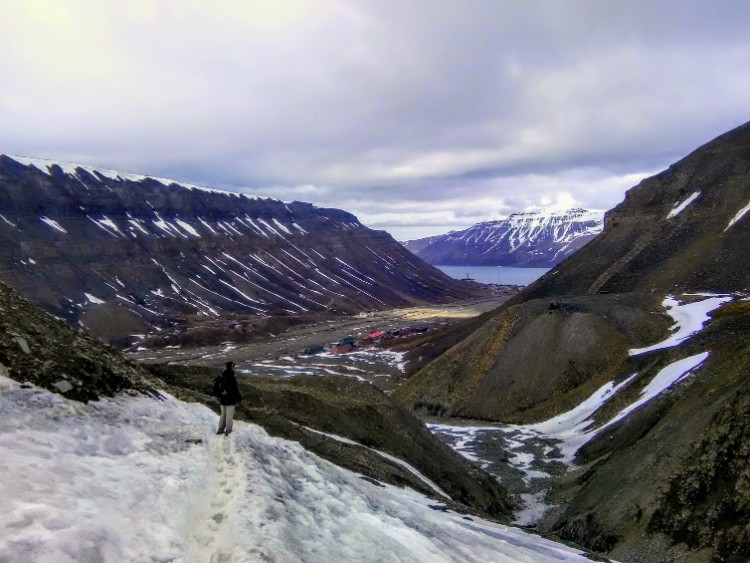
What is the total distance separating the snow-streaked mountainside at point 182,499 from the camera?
7.04m

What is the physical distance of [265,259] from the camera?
7333 inches

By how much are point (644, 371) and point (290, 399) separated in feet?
84.0

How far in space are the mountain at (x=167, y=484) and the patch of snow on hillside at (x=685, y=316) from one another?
1279 inches

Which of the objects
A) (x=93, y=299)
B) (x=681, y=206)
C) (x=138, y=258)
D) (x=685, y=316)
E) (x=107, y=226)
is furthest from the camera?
(x=107, y=226)

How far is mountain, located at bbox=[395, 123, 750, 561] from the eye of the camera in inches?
652

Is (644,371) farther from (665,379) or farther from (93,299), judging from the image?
(93,299)

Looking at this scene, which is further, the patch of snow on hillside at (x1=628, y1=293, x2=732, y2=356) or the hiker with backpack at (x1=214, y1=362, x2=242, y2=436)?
the patch of snow on hillside at (x1=628, y1=293, x2=732, y2=356)

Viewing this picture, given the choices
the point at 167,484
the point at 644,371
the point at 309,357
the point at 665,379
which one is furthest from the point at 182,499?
the point at 309,357

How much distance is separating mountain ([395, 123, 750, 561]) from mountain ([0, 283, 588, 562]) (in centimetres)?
473

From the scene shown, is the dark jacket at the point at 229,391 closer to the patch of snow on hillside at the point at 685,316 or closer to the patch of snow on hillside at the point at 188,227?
the patch of snow on hillside at the point at 685,316

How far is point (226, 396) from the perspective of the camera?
41.6 ft

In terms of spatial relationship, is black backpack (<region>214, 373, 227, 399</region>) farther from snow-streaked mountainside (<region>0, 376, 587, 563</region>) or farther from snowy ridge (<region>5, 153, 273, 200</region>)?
snowy ridge (<region>5, 153, 273, 200</region>)

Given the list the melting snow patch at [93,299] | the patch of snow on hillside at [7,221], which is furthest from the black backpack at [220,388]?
the patch of snow on hillside at [7,221]

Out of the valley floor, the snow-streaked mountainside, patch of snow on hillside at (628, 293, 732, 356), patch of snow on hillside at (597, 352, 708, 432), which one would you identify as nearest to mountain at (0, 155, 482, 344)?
the valley floor
